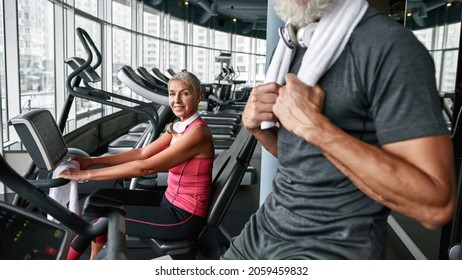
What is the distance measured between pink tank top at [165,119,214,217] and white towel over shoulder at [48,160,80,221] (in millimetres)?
472

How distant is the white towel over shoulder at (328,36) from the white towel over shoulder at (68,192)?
5.13 ft

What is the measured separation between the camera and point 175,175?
8.09 feet

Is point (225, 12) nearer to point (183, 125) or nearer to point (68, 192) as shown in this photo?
point (183, 125)

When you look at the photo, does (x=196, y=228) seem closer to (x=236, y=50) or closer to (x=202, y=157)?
(x=202, y=157)

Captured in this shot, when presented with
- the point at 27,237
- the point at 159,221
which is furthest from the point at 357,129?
the point at 159,221

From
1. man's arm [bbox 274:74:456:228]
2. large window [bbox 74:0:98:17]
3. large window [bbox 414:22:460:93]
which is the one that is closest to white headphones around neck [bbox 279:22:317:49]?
man's arm [bbox 274:74:456:228]

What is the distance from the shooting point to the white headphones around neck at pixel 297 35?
0.88m

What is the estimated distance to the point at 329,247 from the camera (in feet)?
2.88

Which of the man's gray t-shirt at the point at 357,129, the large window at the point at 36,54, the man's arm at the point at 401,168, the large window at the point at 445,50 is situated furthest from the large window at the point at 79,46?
the man's arm at the point at 401,168

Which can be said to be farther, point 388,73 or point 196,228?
point 196,228

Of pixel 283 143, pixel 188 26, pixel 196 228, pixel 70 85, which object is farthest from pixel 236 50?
pixel 283 143

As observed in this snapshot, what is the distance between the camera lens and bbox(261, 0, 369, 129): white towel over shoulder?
0.81 meters

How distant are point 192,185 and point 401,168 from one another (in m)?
1.76

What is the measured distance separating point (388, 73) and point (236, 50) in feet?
57.3
